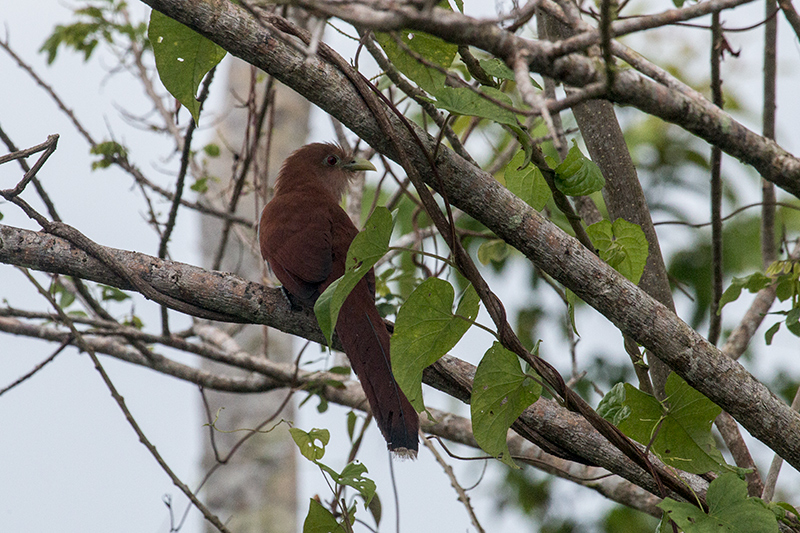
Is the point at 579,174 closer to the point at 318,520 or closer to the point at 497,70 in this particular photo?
the point at 497,70

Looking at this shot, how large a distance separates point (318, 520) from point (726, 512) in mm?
1054

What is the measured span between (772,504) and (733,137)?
980mm

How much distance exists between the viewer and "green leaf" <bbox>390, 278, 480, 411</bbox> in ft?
5.46

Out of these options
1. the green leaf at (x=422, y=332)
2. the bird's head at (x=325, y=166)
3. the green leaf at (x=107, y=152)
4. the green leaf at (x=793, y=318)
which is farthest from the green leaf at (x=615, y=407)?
the green leaf at (x=107, y=152)

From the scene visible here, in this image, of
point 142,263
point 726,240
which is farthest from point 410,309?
point 726,240

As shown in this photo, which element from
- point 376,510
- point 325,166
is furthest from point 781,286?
point 325,166

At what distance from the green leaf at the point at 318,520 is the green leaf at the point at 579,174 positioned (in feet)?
3.63

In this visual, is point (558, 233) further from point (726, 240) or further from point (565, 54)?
point (726, 240)

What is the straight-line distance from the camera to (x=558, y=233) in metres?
1.71

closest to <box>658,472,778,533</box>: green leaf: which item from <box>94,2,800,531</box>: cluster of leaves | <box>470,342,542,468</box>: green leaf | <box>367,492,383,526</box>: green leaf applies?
<box>94,2,800,531</box>: cluster of leaves

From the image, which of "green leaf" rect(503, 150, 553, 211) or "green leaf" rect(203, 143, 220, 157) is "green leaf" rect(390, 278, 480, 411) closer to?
"green leaf" rect(503, 150, 553, 211)

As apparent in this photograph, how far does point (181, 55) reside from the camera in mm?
1865

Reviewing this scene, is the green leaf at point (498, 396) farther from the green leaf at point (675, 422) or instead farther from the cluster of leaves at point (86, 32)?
the cluster of leaves at point (86, 32)

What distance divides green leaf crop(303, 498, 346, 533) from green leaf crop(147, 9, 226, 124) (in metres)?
1.15
